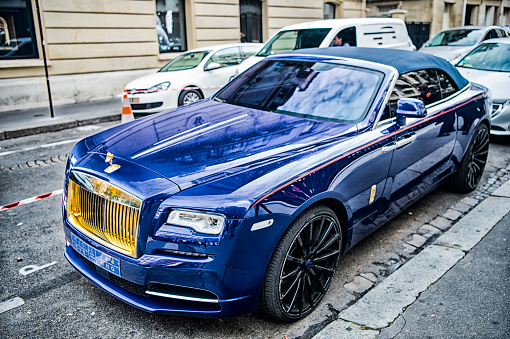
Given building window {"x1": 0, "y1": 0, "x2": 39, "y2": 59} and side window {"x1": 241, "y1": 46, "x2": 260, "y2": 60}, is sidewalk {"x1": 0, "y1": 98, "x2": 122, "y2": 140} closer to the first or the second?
building window {"x1": 0, "y1": 0, "x2": 39, "y2": 59}

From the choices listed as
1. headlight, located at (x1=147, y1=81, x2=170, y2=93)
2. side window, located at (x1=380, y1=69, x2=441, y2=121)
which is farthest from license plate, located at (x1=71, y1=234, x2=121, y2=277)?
headlight, located at (x1=147, y1=81, x2=170, y2=93)

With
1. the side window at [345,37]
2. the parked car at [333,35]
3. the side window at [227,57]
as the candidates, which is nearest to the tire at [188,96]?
the side window at [227,57]

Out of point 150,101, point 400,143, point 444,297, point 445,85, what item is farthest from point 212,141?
point 150,101

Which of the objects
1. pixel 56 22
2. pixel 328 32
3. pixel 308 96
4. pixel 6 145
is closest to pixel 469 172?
pixel 308 96

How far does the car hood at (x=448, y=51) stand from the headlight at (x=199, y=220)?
12755mm

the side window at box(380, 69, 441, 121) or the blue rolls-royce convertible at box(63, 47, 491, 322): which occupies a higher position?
the side window at box(380, 69, 441, 121)

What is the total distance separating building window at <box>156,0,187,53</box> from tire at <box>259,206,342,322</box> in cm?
1363

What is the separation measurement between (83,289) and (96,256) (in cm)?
68

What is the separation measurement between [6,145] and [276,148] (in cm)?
709

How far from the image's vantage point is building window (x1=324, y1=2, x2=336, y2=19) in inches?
854

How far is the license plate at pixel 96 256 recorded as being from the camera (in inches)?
108

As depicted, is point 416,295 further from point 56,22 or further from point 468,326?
point 56,22

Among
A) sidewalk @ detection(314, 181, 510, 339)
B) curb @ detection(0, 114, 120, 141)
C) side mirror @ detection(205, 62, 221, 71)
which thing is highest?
side mirror @ detection(205, 62, 221, 71)

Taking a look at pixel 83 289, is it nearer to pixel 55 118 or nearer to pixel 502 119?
pixel 502 119
